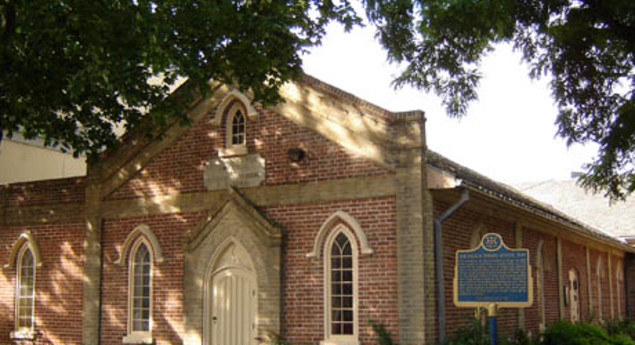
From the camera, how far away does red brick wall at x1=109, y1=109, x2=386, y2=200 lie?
15795mm

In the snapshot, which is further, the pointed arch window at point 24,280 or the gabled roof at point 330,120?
the pointed arch window at point 24,280

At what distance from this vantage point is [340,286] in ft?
50.5

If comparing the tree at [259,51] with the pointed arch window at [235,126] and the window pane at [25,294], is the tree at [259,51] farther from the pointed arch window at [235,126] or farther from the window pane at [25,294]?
the window pane at [25,294]

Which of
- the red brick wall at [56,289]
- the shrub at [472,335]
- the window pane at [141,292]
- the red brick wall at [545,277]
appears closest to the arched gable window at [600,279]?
the red brick wall at [545,277]

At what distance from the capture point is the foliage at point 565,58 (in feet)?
53.0

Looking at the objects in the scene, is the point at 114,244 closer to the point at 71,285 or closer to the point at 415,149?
the point at 71,285

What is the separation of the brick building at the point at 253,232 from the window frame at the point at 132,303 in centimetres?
3

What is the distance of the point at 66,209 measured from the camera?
19172mm

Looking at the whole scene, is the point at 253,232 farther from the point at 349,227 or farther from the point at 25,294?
the point at 25,294

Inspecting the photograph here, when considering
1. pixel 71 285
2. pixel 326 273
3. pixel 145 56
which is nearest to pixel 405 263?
pixel 326 273

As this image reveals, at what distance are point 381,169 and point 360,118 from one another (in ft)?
3.63

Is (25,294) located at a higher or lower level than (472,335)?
higher

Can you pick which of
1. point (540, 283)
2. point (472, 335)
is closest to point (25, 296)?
point (472, 335)

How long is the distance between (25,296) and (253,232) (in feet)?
22.5
